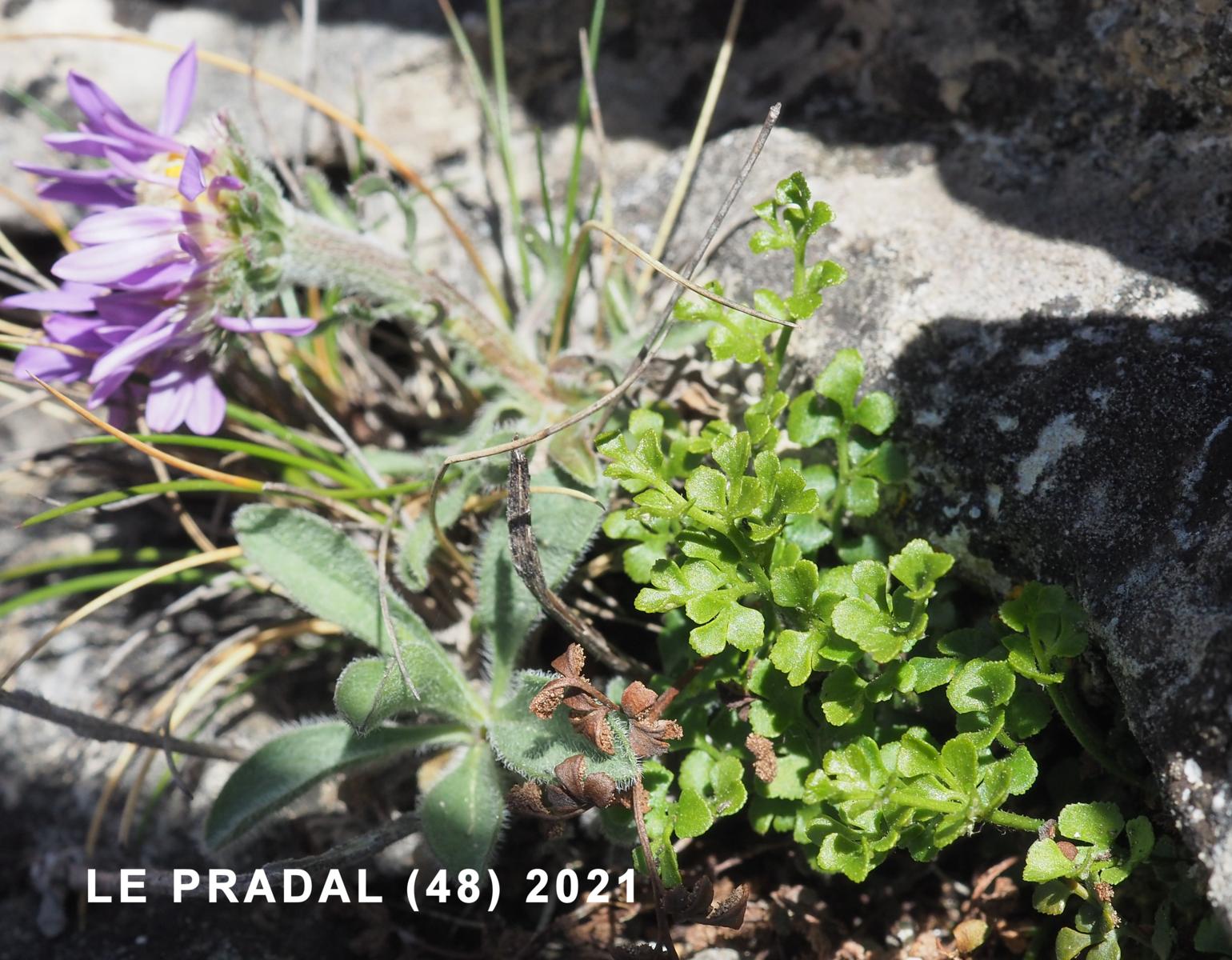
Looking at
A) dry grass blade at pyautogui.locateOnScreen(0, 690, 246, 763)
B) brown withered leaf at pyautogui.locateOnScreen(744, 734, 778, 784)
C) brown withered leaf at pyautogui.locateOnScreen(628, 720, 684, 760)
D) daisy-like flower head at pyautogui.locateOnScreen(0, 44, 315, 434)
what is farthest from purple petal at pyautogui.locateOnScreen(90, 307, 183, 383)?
brown withered leaf at pyautogui.locateOnScreen(744, 734, 778, 784)

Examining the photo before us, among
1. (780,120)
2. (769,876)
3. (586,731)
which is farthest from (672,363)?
(769,876)

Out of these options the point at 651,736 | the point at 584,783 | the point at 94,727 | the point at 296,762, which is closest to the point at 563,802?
the point at 584,783

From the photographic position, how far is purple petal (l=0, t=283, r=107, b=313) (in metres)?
1.99

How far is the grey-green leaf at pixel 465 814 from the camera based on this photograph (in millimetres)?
1726

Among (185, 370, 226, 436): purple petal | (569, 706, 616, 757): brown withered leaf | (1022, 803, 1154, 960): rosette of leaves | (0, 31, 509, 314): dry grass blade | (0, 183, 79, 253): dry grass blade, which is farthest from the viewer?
(0, 183, 79, 253): dry grass blade

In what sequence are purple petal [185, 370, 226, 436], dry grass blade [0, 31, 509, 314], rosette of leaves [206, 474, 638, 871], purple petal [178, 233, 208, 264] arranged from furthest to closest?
dry grass blade [0, 31, 509, 314], purple petal [185, 370, 226, 436], purple petal [178, 233, 208, 264], rosette of leaves [206, 474, 638, 871]

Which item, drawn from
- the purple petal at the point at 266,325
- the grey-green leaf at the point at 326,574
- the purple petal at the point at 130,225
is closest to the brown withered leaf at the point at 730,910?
the grey-green leaf at the point at 326,574

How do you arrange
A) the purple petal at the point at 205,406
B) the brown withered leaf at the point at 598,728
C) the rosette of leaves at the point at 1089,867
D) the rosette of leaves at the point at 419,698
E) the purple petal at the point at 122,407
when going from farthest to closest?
1. the purple petal at the point at 122,407
2. the purple petal at the point at 205,406
3. the rosette of leaves at the point at 419,698
4. the brown withered leaf at the point at 598,728
5. the rosette of leaves at the point at 1089,867

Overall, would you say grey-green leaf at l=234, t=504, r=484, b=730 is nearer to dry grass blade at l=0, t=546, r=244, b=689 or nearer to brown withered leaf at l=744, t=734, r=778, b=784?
dry grass blade at l=0, t=546, r=244, b=689

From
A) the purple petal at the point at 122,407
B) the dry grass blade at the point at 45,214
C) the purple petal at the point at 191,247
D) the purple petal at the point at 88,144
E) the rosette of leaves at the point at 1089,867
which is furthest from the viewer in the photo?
the dry grass blade at the point at 45,214

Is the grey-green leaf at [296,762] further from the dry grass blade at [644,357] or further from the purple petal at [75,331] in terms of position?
the purple petal at [75,331]

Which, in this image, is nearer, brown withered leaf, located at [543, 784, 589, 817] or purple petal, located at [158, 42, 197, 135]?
brown withered leaf, located at [543, 784, 589, 817]

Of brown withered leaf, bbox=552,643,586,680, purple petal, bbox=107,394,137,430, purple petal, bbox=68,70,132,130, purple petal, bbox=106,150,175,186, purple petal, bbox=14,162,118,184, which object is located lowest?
purple petal, bbox=107,394,137,430

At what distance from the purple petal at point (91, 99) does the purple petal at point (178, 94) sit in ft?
0.26
